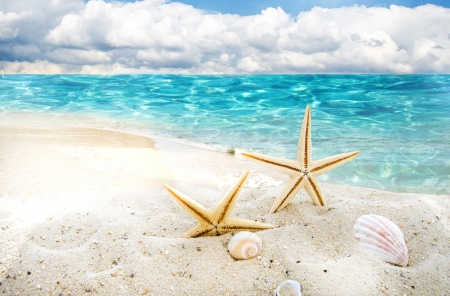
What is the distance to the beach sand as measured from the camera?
2.21 m

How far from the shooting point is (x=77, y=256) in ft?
8.18

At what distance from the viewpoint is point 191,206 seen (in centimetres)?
255

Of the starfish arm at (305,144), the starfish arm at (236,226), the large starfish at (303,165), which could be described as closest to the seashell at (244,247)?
the starfish arm at (236,226)

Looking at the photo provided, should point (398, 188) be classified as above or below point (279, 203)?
below

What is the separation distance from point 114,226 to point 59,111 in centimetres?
1267

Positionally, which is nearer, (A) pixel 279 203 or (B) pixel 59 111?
(A) pixel 279 203

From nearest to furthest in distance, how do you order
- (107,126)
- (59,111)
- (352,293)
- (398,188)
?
(352,293)
(398,188)
(107,126)
(59,111)

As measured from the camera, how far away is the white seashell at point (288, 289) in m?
2.07

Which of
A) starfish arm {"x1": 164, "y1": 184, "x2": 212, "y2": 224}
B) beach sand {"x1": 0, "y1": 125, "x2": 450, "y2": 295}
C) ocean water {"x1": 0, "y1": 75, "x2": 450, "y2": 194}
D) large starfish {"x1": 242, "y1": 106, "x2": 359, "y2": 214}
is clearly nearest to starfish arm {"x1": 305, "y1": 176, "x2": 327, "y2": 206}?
large starfish {"x1": 242, "y1": 106, "x2": 359, "y2": 214}

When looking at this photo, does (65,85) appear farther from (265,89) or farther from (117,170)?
(117,170)

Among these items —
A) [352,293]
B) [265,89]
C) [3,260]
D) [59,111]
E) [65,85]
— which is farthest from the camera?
[65,85]

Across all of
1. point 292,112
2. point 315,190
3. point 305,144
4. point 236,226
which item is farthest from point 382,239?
point 292,112

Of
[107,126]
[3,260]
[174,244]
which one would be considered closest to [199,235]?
[174,244]

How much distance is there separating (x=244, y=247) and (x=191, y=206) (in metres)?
0.52
